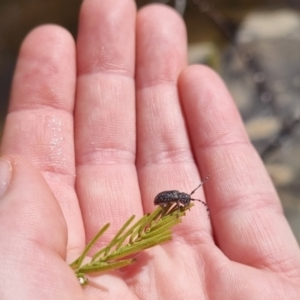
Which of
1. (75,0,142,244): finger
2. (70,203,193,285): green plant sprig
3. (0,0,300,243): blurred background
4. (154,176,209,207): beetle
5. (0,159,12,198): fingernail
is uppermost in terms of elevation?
(0,0,300,243): blurred background

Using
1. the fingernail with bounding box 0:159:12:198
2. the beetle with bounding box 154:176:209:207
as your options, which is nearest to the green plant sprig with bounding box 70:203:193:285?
the beetle with bounding box 154:176:209:207

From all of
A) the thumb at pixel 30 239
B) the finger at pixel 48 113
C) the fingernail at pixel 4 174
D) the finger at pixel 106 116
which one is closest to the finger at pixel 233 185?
the finger at pixel 106 116

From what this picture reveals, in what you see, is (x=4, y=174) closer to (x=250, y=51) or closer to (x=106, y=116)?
(x=106, y=116)

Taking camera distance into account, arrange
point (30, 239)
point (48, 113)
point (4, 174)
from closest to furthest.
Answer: point (30, 239)
point (4, 174)
point (48, 113)

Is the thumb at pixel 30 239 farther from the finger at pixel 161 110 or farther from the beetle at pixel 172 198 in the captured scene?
the finger at pixel 161 110

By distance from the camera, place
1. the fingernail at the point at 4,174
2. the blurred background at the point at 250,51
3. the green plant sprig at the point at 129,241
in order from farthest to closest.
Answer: the blurred background at the point at 250,51 < the green plant sprig at the point at 129,241 < the fingernail at the point at 4,174

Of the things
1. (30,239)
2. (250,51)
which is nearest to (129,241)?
(30,239)

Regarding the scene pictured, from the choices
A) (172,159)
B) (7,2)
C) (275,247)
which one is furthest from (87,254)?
(7,2)

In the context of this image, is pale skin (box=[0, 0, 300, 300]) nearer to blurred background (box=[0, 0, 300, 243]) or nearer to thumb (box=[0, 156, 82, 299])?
thumb (box=[0, 156, 82, 299])

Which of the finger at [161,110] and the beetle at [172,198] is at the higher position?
the finger at [161,110]
